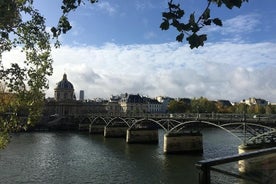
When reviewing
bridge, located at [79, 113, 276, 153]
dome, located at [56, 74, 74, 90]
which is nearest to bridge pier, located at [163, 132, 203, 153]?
bridge, located at [79, 113, 276, 153]

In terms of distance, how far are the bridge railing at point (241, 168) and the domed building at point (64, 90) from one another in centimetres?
16220

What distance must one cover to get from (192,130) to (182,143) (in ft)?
25.5

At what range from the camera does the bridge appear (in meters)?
36.5

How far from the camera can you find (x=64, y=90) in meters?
166

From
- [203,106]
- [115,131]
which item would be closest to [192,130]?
[115,131]

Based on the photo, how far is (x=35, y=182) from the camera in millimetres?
30156

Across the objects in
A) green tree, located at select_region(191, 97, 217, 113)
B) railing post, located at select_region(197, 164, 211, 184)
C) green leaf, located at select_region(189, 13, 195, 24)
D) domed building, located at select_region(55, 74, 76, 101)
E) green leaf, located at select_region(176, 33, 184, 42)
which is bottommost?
railing post, located at select_region(197, 164, 211, 184)

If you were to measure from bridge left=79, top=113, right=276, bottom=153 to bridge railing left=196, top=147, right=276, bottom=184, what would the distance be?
29917 millimetres

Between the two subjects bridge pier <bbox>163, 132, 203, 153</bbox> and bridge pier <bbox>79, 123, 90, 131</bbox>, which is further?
bridge pier <bbox>79, 123, 90, 131</bbox>

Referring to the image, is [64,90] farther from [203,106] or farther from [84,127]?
[203,106]

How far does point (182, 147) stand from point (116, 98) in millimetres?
139450

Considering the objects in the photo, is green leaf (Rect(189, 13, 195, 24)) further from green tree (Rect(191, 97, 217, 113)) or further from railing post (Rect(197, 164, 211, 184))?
green tree (Rect(191, 97, 217, 113))

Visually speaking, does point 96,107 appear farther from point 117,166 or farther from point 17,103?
point 17,103

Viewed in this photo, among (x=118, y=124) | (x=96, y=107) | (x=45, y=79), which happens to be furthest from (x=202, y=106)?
(x=45, y=79)
